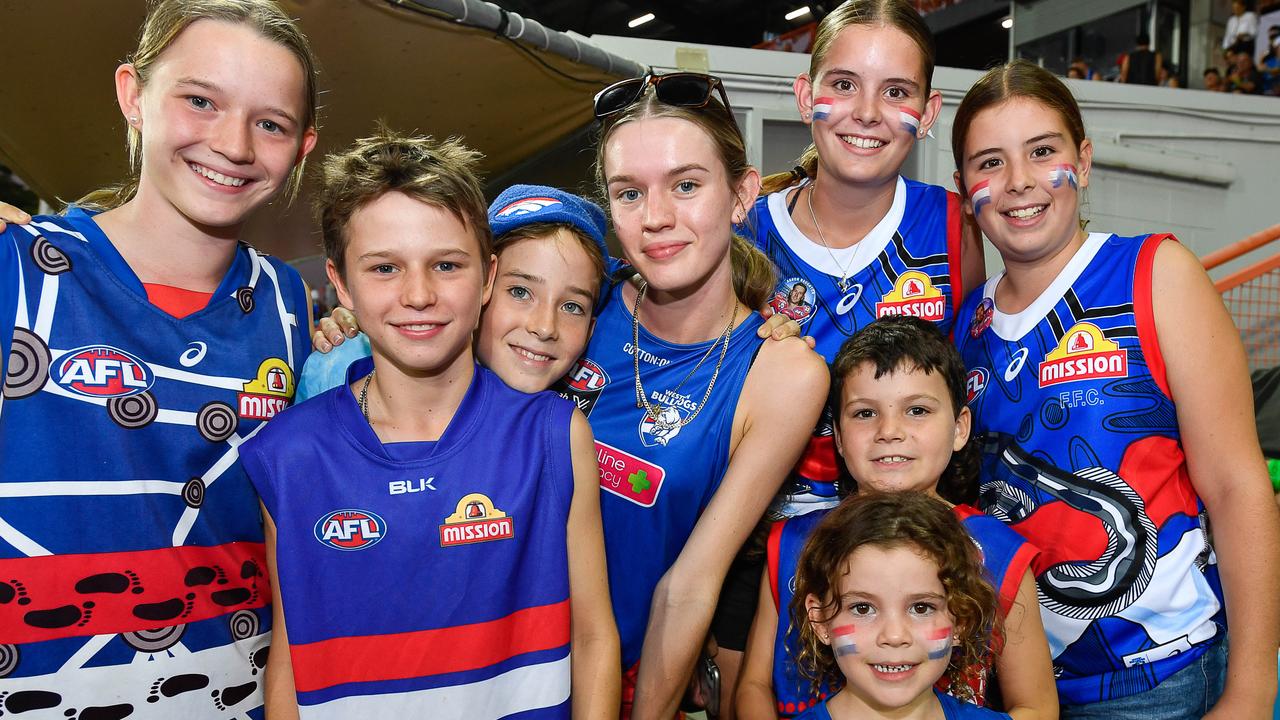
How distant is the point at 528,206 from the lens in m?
2.19

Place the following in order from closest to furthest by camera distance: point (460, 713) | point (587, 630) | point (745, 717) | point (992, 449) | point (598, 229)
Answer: point (460, 713)
point (587, 630)
point (745, 717)
point (992, 449)
point (598, 229)

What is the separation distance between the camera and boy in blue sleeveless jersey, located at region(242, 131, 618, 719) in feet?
5.43

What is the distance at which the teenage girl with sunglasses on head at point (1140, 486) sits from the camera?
182 centimetres

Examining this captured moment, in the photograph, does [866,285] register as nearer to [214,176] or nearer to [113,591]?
[214,176]

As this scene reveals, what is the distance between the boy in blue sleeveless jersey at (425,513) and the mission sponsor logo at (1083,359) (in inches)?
41.7

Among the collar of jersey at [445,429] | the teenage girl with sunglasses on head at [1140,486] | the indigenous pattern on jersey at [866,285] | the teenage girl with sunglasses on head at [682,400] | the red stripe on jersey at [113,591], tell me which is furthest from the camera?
the indigenous pattern on jersey at [866,285]

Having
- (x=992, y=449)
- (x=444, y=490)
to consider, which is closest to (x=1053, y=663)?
(x=992, y=449)

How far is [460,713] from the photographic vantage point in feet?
5.36

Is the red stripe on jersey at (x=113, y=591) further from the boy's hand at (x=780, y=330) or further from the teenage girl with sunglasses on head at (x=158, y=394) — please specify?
the boy's hand at (x=780, y=330)

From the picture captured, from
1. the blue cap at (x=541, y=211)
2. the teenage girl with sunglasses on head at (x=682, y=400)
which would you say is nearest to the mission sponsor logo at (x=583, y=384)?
the teenage girl with sunglasses on head at (x=682, y=400)

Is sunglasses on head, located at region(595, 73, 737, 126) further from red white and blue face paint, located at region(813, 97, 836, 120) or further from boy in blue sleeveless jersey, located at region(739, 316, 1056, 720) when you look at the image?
boy in blue sleeveless jersey, located at region(739, 316, 1056, 720)

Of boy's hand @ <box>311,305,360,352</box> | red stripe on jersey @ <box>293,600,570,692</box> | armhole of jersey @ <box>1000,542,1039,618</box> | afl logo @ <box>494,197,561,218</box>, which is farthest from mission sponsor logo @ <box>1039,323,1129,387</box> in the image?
boy's hand @ <box>311,305,360,352</box>

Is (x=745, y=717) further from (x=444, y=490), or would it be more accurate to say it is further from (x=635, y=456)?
(x=444, y=490)

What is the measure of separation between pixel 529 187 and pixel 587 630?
117 cm
